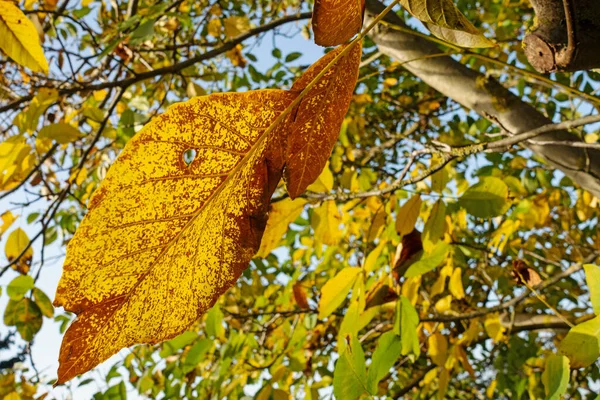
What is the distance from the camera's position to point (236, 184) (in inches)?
13.4

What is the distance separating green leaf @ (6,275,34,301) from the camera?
1415 mm

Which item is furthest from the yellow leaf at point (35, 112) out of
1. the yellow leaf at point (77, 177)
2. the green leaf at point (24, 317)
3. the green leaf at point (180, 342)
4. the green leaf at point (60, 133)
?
the green leaf at point (180, 342)

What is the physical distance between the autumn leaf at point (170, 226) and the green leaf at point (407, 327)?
778mm

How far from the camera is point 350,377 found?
2.22 feet

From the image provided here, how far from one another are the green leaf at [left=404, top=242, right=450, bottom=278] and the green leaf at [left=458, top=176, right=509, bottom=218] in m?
0.11

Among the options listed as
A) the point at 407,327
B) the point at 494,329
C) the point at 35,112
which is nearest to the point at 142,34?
the point at 35,112

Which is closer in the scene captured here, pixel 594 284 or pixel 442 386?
pixel 594 284

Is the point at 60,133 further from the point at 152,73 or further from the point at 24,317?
the point at 24,317

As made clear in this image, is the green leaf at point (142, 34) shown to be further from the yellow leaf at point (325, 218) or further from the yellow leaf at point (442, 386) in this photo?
the yellow leaf at point (442, 386)

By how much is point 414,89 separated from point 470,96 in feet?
6.81

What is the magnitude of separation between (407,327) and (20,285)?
1.16 meters

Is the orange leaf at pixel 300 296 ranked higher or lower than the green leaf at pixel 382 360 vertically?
higher

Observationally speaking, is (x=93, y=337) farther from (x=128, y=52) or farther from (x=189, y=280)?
(x=128, y=52)

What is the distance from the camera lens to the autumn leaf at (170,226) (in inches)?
12.4
